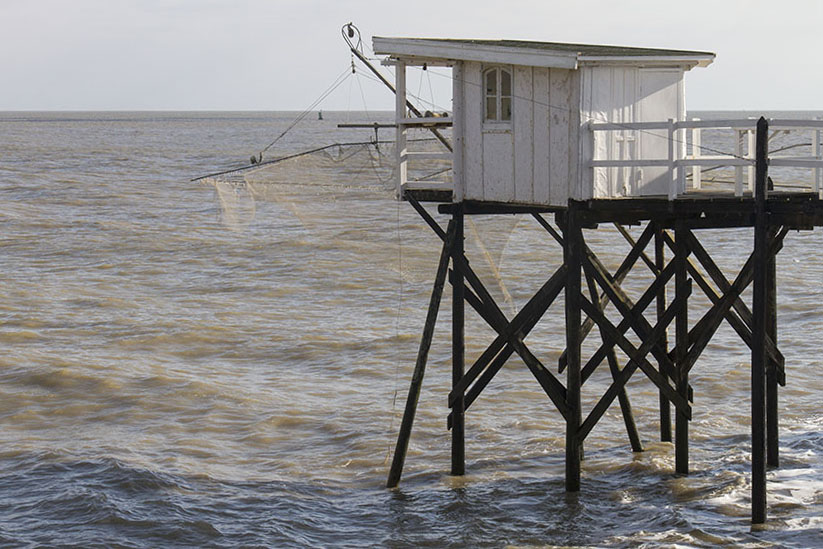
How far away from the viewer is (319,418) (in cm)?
1959

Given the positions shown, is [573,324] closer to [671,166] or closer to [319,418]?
[671,166]

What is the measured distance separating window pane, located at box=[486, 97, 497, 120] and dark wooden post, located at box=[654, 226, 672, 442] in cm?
284

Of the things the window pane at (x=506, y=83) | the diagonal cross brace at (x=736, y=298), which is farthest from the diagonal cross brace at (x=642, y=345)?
the window pane at (x=506, y=83)

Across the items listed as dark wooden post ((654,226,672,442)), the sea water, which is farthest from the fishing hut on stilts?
the sea water

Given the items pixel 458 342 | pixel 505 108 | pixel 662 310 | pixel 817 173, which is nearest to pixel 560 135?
pixel 505 108

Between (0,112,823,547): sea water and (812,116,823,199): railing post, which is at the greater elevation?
(812,116,823,199): railing post

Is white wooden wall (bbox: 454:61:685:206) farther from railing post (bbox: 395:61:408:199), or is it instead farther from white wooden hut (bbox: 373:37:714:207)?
railing post (bbox: 395:61:408:199)

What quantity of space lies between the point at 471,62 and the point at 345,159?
4566 mm

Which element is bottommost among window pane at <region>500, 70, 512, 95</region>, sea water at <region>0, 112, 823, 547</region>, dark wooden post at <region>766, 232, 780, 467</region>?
sea water at <region>0, 112, 823, 547</region>

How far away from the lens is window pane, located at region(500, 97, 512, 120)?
46.3 ft

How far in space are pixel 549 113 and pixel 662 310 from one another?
416 cm

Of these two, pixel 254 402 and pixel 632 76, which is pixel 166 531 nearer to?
pixel 254 402

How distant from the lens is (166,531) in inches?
563

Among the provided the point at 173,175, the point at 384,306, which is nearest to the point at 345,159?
the point at 384,306
